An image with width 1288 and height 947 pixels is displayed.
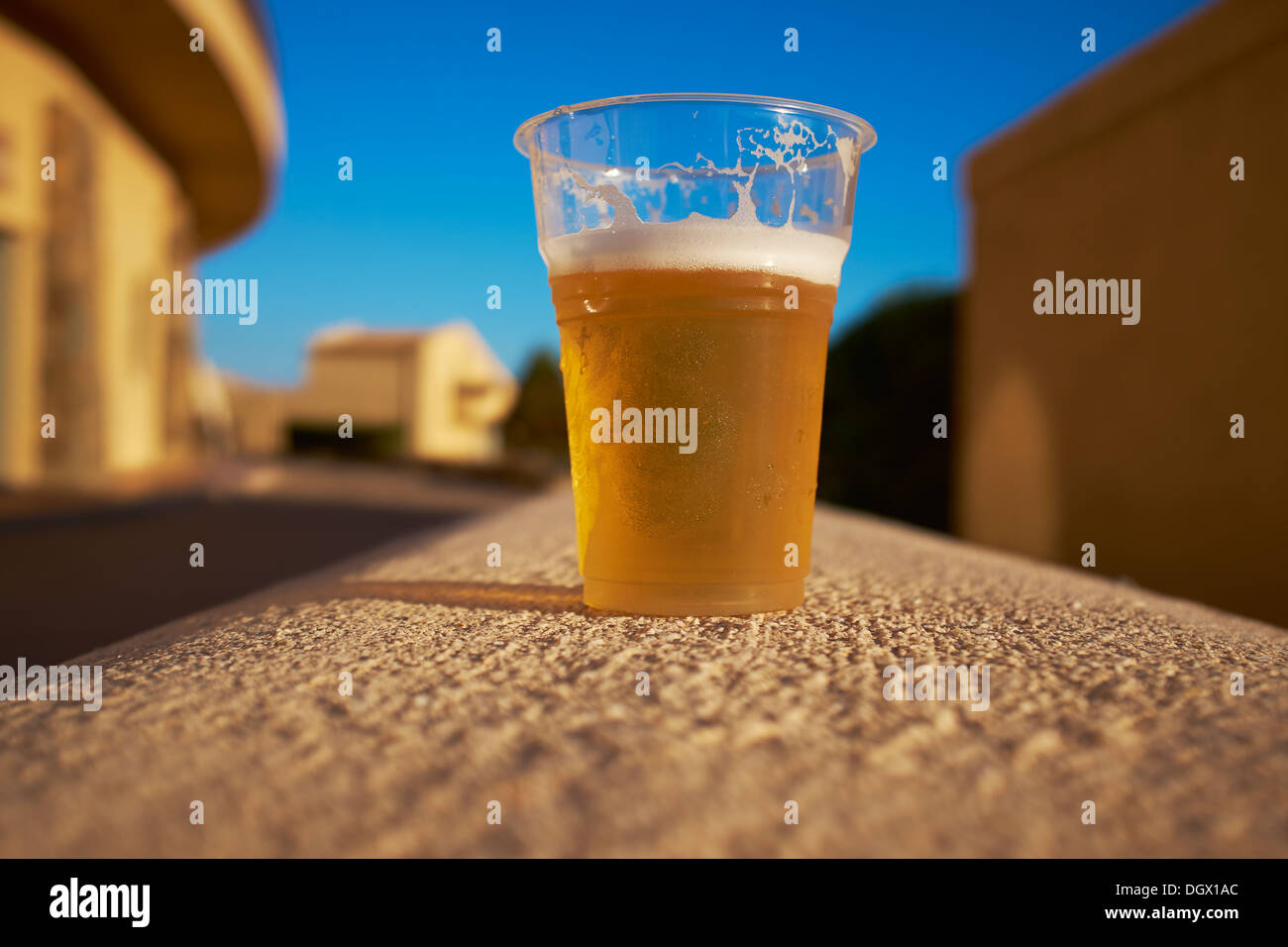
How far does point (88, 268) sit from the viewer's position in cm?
858

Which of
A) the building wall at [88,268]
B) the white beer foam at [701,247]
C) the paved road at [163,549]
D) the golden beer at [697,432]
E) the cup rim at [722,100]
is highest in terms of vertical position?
the building wall at [88,268]

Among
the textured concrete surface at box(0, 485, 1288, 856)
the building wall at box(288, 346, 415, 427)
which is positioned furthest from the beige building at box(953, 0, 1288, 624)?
the building wall at box(288, 346, 415, 427)

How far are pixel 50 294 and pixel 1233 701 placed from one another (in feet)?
31.2

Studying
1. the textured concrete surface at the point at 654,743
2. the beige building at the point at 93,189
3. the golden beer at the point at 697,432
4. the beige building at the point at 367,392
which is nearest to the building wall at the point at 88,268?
the beige building at the point at 93,189

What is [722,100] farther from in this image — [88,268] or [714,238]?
[88,268]

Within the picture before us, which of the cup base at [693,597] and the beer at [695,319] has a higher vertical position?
the beer at [695,319]

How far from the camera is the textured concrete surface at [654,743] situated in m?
0.91

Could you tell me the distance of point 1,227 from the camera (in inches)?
305

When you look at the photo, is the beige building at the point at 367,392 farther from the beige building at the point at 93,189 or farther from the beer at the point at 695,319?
the beer at the point at 695,319

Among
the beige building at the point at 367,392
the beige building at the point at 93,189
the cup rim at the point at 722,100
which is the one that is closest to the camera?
the cup rim at the point at 722,100

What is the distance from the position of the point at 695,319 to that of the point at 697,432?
7.9 inches
